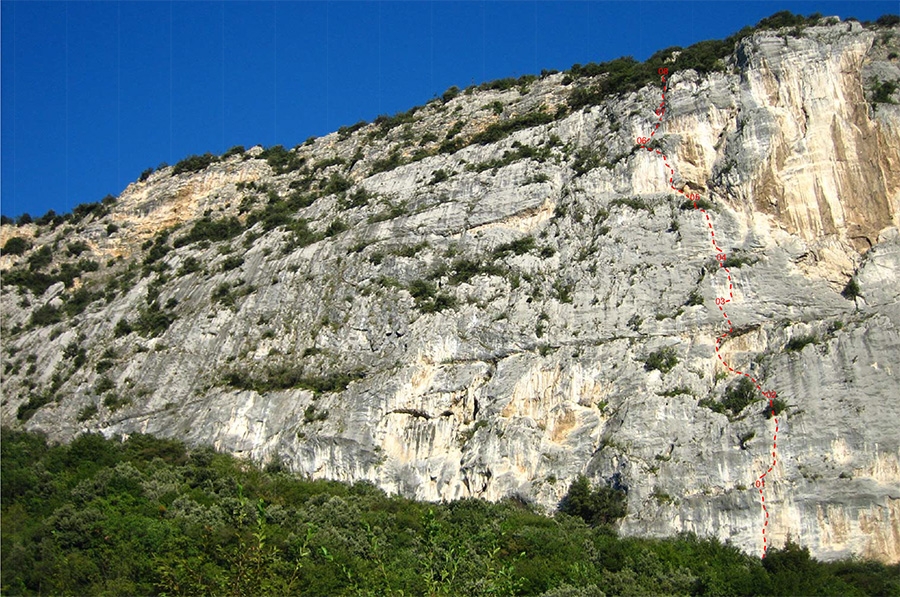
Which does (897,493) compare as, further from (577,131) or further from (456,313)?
(577,131)

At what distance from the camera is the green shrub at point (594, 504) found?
31500 millimetres

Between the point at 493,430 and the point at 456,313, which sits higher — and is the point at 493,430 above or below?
below

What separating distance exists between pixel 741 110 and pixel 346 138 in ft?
79.6

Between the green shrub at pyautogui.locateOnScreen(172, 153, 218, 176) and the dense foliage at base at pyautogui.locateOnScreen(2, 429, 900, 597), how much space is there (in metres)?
26.3

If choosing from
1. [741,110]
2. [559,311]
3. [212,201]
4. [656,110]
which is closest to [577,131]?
[656,110]

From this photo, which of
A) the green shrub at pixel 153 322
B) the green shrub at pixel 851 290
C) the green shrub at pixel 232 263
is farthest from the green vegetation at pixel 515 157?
the green shrub at pixel 153 322

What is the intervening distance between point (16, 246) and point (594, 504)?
134ft

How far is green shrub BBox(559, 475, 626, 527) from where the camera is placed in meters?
31.5

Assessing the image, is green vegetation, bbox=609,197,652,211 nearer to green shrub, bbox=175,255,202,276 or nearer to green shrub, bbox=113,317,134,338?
green shrub, bbox=175,255,202,276

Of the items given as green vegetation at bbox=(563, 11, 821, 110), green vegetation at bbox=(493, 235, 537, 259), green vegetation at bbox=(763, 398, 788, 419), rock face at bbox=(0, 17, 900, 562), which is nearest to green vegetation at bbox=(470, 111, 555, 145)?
rock face at bbox=(0, 17, 900, 562)

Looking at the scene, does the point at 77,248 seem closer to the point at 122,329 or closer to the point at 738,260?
the point at 122,329

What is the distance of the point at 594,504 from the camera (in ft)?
104

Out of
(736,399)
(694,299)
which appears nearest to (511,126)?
(694,299)

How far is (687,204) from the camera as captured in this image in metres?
39.3
